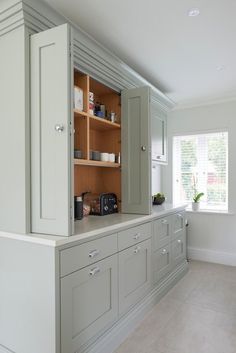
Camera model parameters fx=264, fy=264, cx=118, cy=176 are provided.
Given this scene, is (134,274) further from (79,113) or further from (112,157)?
(79,113)

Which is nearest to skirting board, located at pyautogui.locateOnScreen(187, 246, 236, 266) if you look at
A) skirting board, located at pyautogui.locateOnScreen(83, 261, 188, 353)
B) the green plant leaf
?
the green plant leaf

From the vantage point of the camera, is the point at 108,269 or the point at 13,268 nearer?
the point at 13,268

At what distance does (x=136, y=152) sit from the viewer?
266cm

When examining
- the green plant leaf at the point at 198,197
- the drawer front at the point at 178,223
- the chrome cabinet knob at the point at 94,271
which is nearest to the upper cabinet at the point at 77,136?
the chrome cabinet knob at the point at 94,271

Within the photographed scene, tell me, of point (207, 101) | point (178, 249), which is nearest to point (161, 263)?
point (178, 249)

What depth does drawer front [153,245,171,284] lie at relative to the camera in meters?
2.69

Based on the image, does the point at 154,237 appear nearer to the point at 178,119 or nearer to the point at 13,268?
the point at 13,268

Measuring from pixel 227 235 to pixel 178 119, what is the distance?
1920 mm

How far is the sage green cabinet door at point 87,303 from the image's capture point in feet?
5.09

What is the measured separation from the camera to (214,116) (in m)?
3.93

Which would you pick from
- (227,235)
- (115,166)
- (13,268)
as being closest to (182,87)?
(115,166)

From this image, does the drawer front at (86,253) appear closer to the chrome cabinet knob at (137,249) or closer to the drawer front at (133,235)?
the drawer front at (133,235)

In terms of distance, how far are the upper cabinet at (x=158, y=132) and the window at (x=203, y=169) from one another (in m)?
0.74

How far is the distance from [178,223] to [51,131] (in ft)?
7.35
